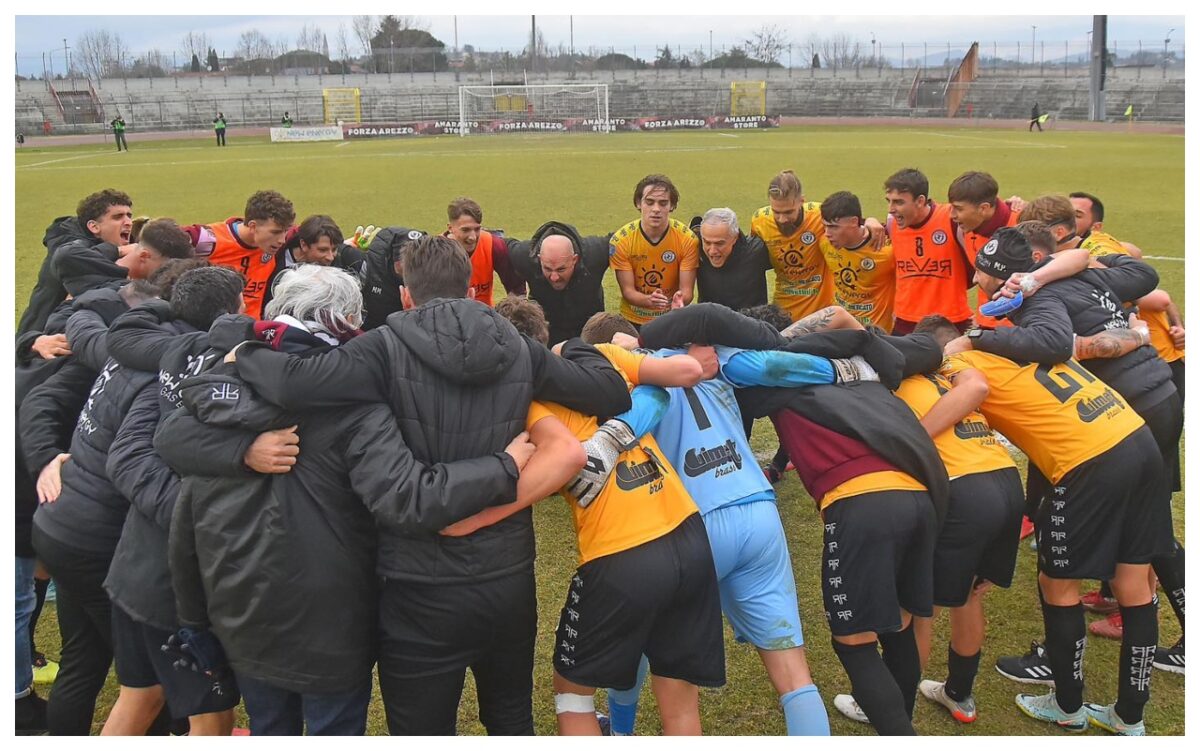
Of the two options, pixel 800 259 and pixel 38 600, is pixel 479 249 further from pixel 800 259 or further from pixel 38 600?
pixel 38 600

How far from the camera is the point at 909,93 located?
222ft

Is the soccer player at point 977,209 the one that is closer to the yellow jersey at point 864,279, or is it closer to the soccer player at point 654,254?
the yellow jersey at point 864,279

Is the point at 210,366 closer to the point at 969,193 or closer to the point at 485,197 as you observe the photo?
the point at 969,193

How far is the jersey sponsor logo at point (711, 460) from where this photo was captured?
3871mm

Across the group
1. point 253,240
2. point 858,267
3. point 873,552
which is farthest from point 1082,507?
point 253,240

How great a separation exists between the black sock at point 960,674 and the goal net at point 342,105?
62.6m

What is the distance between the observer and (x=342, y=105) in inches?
2484

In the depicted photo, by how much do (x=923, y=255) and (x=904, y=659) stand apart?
163 inches

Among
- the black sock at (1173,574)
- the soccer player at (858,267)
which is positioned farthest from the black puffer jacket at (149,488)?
the soccer player at (858,267)

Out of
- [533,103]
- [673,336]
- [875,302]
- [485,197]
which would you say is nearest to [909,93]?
[533,103]

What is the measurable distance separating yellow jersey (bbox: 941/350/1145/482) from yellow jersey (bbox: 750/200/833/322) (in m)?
3.29

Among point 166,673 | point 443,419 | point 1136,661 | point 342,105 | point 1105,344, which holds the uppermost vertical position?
point 342,105

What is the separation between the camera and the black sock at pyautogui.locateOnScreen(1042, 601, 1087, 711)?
4.22m

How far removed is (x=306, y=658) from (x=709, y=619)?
147cm
